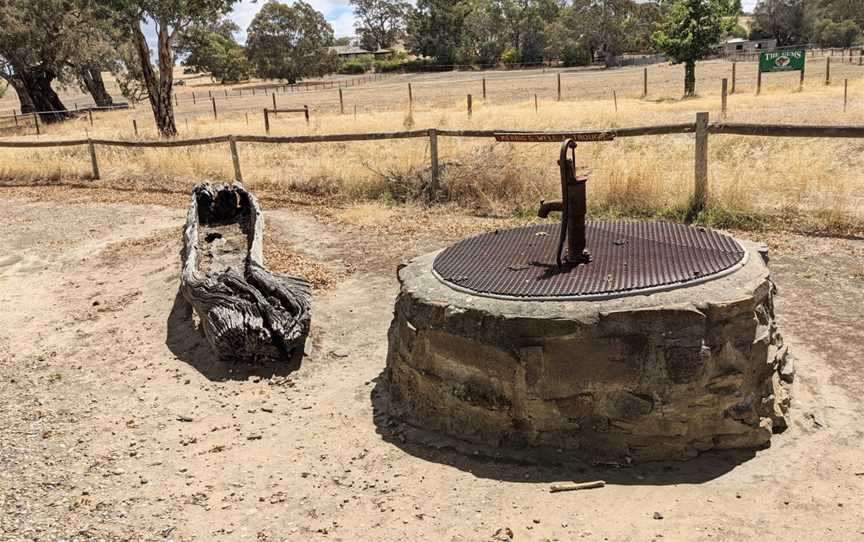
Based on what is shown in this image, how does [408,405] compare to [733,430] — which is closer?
[733,430]

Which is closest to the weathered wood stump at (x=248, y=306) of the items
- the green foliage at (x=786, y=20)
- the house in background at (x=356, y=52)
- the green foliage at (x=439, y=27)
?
the green foliage at (x=439, y=27)

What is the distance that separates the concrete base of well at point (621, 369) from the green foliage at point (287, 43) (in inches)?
2708

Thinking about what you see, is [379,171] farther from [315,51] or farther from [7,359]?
[315,51]

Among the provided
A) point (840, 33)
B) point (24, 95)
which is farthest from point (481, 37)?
point (24, 95)

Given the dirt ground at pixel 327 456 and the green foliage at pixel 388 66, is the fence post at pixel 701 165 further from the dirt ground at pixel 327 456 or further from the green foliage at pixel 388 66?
the green foliage at pixel 388 66

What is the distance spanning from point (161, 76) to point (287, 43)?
50582mm

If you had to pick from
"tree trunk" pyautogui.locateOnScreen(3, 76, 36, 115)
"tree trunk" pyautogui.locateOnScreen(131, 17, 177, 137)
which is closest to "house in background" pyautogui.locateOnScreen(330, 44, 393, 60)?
"tree trunk" pyautogui.locateOnScreen(3, 76, 36, 115)

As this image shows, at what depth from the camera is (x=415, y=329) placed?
4.29m

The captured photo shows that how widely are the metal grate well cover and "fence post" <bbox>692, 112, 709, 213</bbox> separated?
4106 mm

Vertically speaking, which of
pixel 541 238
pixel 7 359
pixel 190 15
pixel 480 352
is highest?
pixel 190 15

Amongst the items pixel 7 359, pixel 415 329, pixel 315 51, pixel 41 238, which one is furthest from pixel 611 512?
pixel 315 51

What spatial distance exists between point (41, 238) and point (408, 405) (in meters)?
8.25

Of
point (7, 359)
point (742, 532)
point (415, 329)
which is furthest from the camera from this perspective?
point (7, 359)

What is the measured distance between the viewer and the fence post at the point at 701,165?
866 centimetres
